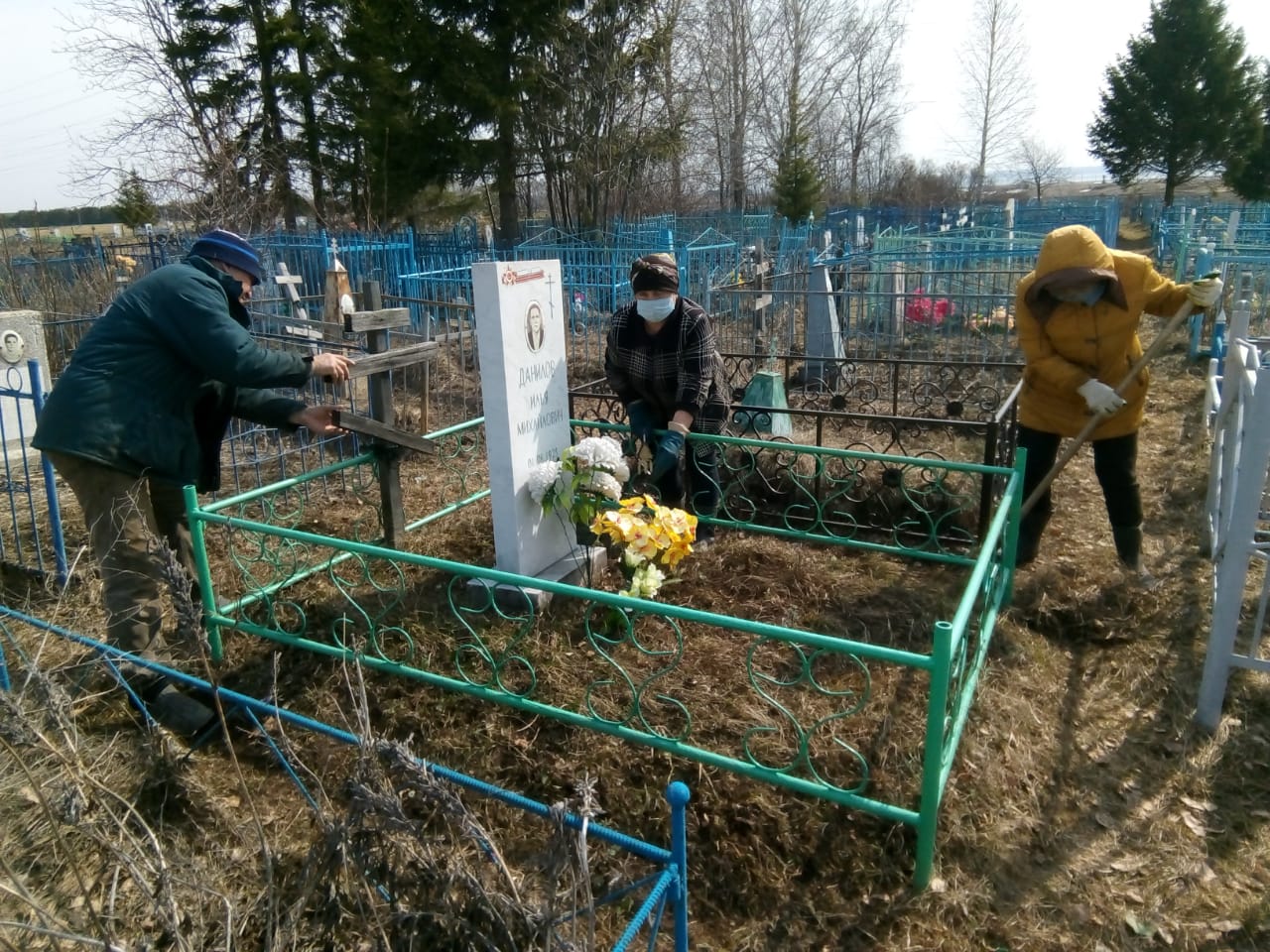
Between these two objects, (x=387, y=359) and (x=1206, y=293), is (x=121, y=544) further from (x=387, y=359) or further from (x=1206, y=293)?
(x=1206, y=293)

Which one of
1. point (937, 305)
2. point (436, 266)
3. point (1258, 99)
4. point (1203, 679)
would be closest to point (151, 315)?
point (1203, 679)

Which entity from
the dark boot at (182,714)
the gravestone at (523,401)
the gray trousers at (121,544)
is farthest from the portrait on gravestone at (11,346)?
the gravestone at (523,401)

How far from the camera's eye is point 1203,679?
3.18 meters

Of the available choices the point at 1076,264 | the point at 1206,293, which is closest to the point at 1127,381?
the point at 1206,293

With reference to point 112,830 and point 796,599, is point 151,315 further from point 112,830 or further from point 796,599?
point 796,599

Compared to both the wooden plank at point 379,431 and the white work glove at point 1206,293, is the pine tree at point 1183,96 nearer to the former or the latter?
the white work glove at point 1206,293

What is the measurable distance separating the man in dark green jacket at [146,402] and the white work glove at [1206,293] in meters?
3.56

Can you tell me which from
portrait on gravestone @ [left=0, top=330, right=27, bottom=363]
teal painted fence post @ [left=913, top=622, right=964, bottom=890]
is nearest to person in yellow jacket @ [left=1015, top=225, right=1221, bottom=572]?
teal painted fence post @ [left=913, top=622, right=964, bottom=890]

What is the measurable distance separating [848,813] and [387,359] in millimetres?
Result: 2845

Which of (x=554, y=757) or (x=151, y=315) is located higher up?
(x=151, y=315)

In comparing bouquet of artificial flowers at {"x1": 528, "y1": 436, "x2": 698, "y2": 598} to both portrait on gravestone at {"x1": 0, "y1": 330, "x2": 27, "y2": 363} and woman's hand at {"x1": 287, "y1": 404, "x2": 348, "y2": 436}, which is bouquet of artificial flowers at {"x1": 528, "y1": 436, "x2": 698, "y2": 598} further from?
portrait on gravestone at {"x1": 0, "y1": 330, "x2": 27, "y2": 363}

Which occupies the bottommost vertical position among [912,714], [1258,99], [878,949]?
[878,949]

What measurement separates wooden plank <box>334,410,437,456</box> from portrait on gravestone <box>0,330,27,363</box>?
299 centimetres

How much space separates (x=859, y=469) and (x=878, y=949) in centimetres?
315
